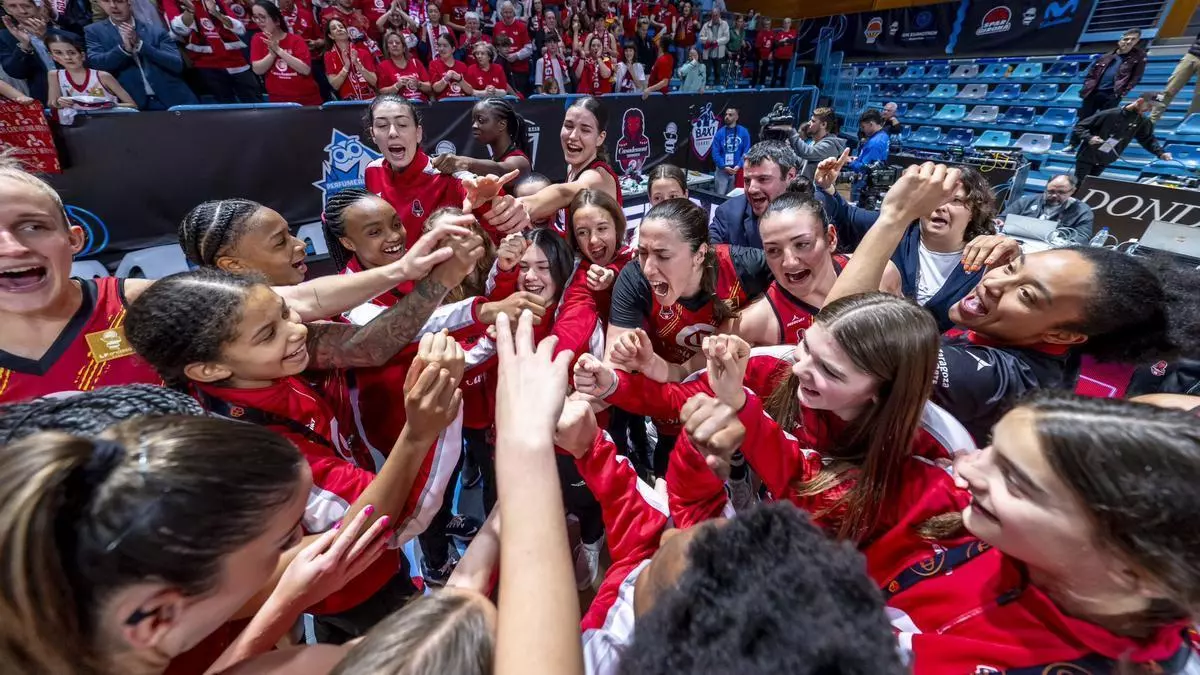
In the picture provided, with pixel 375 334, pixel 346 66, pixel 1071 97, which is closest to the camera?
pixel 375 334

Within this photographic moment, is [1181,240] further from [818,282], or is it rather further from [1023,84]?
[1023,84]

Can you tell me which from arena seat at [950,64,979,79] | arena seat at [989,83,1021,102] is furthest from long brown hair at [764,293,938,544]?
arena seat at [950,64,979,79]

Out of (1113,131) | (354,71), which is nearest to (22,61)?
(354,71)

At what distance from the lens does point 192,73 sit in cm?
525

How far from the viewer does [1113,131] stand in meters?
7.02

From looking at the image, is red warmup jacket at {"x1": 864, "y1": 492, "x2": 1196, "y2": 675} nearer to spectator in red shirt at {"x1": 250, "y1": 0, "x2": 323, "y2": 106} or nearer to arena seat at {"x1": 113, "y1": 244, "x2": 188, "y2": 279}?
arena seat at {"x1": 113, "y1": 244, "x2": 188, "y2": 279}

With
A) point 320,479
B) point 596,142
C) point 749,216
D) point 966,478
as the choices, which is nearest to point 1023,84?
point 749,216

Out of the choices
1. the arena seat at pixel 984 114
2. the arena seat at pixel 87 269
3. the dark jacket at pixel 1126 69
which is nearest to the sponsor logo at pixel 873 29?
the arena seat at pixel 984 114

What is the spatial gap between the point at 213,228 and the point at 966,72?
15753 mm

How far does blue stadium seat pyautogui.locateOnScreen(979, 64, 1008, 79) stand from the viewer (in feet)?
38.0

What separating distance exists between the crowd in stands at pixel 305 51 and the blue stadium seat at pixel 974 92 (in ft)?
24.5

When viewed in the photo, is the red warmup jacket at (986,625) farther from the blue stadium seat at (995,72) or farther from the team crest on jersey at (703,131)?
the blue stadium seat at (995,72)

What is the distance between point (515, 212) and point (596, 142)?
1.48 meters

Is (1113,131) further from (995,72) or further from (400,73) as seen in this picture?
(400,73)
